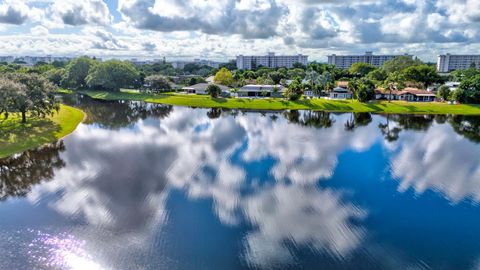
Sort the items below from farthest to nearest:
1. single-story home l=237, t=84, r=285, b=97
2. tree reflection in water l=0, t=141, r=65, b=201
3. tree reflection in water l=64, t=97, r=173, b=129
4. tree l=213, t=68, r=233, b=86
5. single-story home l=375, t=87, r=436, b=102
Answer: tree l=213, t=68, r=233, b=86
single-story home l=237, t=84, r=285, b=97
single-story home l=375, t=87, r=436, b=102
tree reflection in water l=64, t=97, r=173, b=129
tree reflection in water l=0, t=141, r=65, b=201

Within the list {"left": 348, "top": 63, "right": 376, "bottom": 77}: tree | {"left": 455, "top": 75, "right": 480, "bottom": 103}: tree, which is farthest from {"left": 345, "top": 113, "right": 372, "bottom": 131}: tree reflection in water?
{"left": 348, "top": 63, "right": 376, "bottom": 77}: tree

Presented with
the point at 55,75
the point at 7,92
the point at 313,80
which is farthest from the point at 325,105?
the point at 55,75

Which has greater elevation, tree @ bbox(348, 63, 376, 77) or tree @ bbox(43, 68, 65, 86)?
tree @ bbox(348, 63, 376, 77)

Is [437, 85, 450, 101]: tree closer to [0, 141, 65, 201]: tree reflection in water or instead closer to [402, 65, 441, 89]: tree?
[402, 65, 441, 89]: tree

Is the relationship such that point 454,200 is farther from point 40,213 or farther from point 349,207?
point 40,213

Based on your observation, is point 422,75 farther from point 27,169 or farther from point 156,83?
point 27,169

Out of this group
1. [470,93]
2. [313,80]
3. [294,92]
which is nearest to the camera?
[470,93]
